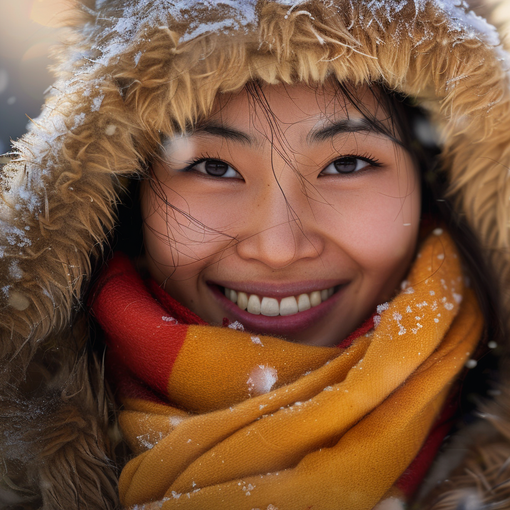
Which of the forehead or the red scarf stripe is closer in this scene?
the forehead

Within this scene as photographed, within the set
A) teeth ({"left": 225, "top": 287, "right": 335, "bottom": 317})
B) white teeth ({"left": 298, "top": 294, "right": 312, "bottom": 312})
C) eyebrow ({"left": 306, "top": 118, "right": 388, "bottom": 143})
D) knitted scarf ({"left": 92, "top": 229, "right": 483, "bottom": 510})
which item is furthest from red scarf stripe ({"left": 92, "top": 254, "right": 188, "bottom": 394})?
eyebrow ({"left": 306, "top": 118, "right": 388, "bottom": 143})

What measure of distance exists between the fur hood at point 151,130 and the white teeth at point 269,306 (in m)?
0.48

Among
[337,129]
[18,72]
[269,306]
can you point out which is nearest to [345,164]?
[337,129]

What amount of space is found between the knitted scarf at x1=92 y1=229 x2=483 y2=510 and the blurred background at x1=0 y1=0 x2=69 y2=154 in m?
1.35

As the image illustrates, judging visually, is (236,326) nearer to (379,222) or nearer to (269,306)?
(269,306)

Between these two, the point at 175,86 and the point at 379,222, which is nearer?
the point at 175,86

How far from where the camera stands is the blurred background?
2.03m

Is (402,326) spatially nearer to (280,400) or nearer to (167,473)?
(280,400)

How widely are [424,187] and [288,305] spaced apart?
0.57 meters

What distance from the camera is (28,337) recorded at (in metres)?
1.03

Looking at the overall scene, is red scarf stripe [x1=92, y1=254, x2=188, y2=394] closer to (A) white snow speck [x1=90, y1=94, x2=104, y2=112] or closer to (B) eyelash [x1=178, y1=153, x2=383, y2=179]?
(B) eyelash [x1=178, y1=153, x2=383, y2=179]

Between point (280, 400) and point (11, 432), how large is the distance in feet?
2.15

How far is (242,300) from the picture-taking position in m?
1.27

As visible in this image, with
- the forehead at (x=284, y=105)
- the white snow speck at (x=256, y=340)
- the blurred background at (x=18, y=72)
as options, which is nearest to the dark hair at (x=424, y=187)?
the forehead at (x=284, y=105)
